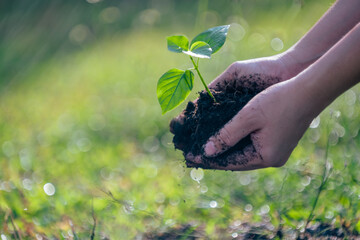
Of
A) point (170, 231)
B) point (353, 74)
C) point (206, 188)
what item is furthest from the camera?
point (206, 188)

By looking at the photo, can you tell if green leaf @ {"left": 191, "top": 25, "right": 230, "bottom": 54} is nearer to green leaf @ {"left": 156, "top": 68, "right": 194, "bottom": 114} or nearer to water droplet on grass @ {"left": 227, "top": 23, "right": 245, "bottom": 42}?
green leaf @ {"left": 156, "top": 68, "right": 194, "bottom": 114}

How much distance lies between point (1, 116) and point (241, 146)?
2.35 meters

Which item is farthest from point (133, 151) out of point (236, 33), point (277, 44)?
point (236, 33)

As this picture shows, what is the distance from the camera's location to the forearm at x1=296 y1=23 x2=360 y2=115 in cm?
95

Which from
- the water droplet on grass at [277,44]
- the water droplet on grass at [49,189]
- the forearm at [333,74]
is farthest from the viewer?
the water droplet on grass at [277,44]

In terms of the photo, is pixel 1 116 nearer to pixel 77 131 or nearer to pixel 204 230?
pixel 77 131

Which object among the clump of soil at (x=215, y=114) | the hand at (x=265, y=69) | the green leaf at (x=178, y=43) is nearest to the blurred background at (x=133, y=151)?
the clump of soil at (x=215, y=114)

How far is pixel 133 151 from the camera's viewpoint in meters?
2.25

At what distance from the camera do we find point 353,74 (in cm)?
96

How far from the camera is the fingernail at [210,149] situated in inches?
45.2

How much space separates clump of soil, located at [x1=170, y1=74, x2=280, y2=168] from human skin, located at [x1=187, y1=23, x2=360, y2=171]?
5 cm

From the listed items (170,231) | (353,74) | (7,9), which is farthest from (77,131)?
(7,9)

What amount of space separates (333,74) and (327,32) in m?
0.36

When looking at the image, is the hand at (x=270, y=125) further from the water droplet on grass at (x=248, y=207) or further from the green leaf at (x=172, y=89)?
the water droplet on grass at (x=248, y=207)
